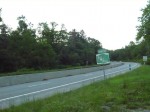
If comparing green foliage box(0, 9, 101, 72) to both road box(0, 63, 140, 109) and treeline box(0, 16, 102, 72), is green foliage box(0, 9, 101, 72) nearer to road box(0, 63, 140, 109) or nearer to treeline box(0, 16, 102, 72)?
treeline box(0, 16, 102, 72)

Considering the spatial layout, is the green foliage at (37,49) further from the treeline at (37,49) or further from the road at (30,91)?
the road at (30,91)

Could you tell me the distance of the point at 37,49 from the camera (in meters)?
101

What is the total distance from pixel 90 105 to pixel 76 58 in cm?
11764

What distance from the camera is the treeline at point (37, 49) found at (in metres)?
79.1

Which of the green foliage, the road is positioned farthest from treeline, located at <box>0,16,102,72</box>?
the road

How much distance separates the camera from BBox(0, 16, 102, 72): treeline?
79125 mm

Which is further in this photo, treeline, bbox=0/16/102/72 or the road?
treeline, bbox=0/16/102/72

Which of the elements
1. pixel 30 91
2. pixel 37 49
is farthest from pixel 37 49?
pixel 30 91

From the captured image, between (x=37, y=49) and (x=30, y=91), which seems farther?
(x=37, y=49)

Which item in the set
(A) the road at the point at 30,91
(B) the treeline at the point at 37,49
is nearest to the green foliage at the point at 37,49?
(B) the treeline at the point at 37,49

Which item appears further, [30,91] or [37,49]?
[37,49]

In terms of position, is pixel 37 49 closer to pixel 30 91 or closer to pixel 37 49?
pixel 37 49

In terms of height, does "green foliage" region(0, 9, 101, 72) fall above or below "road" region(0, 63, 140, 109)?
above

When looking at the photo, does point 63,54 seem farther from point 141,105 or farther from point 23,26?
point 141,105
